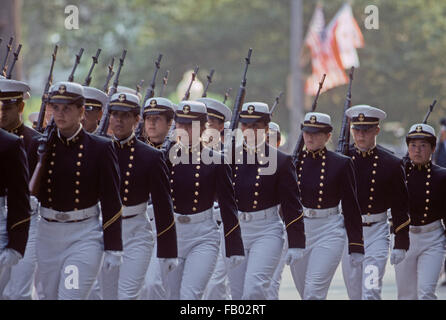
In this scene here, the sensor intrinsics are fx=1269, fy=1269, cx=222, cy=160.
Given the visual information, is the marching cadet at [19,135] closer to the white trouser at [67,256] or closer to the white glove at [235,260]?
the white trouser at [67,256]

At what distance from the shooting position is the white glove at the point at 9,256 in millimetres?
8898

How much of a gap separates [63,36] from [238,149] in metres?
28.1

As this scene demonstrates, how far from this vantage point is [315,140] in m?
12.4

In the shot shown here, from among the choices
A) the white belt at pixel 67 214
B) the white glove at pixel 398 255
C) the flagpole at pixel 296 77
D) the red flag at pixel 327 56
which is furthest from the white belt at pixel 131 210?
the flagpole at pixel 296 77

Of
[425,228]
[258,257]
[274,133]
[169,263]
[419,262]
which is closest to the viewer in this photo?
[169,263]

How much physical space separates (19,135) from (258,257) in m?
2.28

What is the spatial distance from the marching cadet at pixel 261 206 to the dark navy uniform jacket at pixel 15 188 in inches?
97.2

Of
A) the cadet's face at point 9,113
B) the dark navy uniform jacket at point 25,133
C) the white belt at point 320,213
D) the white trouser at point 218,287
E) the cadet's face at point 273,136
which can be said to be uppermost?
the cadet's face at point 9,113

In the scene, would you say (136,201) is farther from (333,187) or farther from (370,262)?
(370,262)

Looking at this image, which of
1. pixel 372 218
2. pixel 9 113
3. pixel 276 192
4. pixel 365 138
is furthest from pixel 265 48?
pixel 9 113

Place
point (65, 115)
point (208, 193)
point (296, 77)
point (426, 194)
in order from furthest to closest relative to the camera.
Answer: point (296, 77), point (426, 194), point (208, 193), point (65, 115)

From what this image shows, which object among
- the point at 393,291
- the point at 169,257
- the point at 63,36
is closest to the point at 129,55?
the point at 63,36

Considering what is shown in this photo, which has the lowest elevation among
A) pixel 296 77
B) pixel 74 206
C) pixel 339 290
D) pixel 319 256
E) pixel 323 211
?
pixel 339 290
